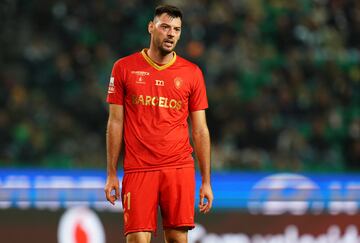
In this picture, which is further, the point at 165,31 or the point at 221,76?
the point at 221,76

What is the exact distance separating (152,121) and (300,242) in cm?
297

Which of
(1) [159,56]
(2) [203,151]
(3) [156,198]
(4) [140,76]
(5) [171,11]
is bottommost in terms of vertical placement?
(3) [156,198]

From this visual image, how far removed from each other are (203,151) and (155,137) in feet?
0.98

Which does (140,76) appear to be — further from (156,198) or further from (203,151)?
(156,198)

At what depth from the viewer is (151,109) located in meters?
4.86

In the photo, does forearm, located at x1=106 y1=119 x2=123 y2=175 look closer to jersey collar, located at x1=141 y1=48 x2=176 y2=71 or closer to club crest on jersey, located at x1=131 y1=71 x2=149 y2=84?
club crest on jersey, located at x1=131 y1=71 x2=149 y2=84

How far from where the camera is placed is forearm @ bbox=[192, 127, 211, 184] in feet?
16.3

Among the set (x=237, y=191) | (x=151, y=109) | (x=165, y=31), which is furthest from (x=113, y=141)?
(x=237, y=191)

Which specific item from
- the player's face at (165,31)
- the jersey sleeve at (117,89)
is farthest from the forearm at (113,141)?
the player's face at (165,31)

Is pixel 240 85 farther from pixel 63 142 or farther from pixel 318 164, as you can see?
pixel 63 142

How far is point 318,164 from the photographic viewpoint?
9.78 metres

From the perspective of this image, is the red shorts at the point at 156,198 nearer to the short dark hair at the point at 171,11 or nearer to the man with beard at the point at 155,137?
the man with beard at the point at 155,137

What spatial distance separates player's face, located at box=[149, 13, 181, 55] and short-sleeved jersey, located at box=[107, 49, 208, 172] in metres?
0.13

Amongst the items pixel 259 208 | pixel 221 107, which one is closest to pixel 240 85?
pixel 221 107
